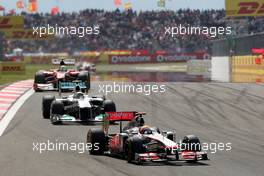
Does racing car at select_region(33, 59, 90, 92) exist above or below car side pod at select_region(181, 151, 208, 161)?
above

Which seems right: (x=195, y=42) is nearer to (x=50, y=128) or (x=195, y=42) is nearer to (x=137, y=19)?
(x=137, y=19)

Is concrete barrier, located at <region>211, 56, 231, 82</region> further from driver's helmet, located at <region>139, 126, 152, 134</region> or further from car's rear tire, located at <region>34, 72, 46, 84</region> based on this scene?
driver's helmet, located at <region>139, 126, 152, 134</region>

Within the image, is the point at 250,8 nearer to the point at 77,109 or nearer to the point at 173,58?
the point at 173,58

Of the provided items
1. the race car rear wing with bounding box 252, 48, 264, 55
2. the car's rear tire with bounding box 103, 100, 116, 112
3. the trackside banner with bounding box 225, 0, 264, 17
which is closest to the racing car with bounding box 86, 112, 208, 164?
the car's rear tire with bounding box 103, 100, 116, 112

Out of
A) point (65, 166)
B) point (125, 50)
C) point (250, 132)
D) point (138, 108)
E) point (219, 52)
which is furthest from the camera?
point (125, 50)

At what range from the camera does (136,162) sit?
1243 cm

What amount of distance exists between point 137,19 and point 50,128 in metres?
54.7

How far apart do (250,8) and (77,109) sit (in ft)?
100

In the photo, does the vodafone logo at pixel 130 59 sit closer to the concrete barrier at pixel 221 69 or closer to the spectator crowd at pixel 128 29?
the spectator crowd at pixel 128 29

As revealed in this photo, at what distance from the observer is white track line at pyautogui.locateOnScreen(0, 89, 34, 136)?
1912 centimetres

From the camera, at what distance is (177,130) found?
59.9 ft

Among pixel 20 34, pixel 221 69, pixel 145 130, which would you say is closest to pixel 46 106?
pixel 145 130

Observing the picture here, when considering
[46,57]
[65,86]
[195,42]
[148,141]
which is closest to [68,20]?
[46,57]

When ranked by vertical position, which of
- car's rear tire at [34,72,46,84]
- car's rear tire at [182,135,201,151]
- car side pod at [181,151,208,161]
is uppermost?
car's rear tire at [34,72,46,84]
